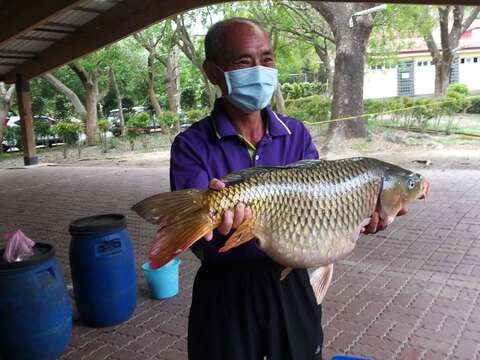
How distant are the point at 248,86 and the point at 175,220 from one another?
0.67 metres

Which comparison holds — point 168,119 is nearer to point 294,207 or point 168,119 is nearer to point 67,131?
point 67,131

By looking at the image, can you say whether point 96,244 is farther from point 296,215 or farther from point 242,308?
point 296,215

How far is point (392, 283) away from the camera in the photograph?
15.9 feet

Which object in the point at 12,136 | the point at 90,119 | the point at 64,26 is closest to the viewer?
the point at 64,26

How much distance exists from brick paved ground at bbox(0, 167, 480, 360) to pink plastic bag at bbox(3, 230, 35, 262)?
0.88 metres

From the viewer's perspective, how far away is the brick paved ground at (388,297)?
374 centimetres

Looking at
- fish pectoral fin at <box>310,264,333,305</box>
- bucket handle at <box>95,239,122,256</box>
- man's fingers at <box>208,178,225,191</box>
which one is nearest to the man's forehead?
man's fingers at <box>208,178,225,191</box>

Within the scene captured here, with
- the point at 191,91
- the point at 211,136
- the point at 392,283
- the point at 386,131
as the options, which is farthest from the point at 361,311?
the point at 191,91

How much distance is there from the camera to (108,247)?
4.14 metres

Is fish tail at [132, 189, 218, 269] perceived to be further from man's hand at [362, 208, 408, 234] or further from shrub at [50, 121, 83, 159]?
shrub at [50, 121, 83, 159]

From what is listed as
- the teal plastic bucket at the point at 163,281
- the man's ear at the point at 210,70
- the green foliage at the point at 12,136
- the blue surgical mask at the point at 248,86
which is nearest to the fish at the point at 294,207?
the blue surgical mask at the point at 248,86

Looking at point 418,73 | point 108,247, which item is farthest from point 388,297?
point 418,73

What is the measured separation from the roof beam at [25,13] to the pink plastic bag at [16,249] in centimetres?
564

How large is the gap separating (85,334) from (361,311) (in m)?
2.40
